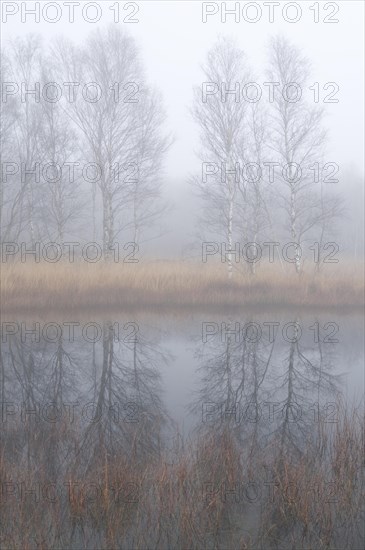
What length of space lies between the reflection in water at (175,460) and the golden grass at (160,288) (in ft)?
15.7

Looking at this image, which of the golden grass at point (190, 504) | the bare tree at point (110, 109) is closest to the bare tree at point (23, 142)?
the bare tree at point (110, 109)

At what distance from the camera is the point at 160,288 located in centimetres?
1467

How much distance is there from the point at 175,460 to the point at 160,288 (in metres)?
9.96

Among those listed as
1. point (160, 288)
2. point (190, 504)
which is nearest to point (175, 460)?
point (190, 504)

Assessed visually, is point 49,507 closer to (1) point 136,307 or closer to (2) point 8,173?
(1) point 136,307

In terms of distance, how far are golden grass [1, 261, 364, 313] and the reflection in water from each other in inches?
188

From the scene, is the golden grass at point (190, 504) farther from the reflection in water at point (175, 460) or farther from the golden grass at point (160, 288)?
the golden grass at point (160, 288)

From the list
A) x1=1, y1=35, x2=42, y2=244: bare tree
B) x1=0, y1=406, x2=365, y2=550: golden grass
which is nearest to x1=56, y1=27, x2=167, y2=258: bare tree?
x1=1, y1=35, x2=42, y2=244: bare tree

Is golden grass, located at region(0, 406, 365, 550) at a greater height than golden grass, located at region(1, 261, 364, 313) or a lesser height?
lesser

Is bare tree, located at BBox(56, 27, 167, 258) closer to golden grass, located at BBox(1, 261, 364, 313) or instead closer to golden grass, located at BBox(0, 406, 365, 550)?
golden grass, located at BBox(1, 261, 364, 313)

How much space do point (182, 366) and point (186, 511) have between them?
5156 mm

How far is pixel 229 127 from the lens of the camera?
56.1 feet

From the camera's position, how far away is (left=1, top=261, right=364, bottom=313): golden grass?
13.4 metres

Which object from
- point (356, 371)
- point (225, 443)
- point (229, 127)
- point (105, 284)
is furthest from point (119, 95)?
point (225, 443)
